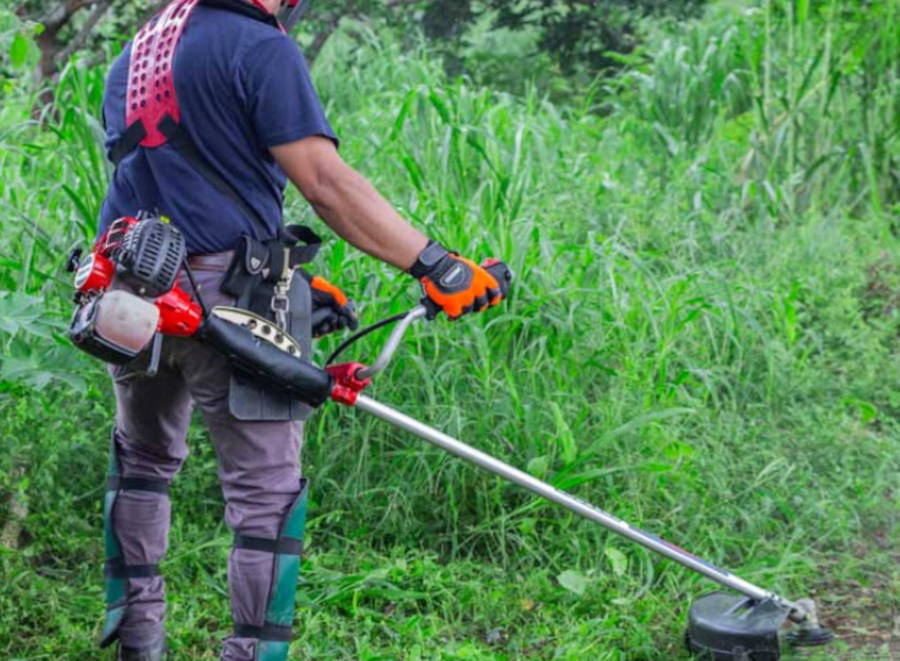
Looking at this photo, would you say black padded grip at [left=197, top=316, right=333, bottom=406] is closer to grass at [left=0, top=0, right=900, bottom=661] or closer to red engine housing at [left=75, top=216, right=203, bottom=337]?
red engine housing at [left=75, top=216, right=203, bottom=337]

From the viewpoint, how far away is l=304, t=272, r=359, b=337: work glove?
397 centimetres

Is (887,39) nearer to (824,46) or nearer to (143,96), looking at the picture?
(824,46)

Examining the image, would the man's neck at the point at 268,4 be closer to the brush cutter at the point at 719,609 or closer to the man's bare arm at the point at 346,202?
the man's bare arm at the point at 346,202

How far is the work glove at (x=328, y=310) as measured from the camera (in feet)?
13.0

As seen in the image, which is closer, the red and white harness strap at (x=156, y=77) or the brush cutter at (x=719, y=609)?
the red and white harness strap at (x=156, y=77)

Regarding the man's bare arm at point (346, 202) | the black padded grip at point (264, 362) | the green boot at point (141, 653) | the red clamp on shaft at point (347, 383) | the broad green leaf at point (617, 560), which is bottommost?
the green boot at point (141, 653)

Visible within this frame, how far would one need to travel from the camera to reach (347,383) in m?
3.71

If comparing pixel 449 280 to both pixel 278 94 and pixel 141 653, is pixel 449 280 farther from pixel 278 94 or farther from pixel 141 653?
pixel 141 653

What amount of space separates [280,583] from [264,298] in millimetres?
717

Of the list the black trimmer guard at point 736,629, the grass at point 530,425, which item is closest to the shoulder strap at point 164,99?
the grass at point 530,425

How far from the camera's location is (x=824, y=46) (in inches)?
293

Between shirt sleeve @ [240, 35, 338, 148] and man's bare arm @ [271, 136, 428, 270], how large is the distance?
0.12ft

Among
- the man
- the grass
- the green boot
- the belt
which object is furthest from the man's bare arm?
the green boot

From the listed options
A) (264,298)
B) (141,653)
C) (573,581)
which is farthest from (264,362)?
(573,581)
